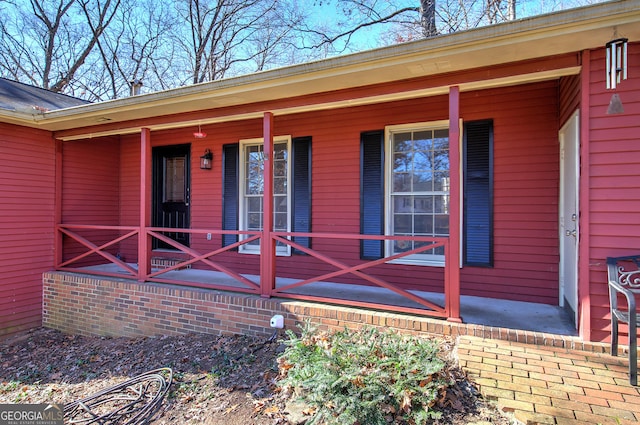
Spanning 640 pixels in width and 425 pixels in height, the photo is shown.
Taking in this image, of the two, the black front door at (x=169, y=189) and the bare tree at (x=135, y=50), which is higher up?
the bare tree at (x=135, y=50)

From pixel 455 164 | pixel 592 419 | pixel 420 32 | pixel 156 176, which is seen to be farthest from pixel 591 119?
pixel 420 32

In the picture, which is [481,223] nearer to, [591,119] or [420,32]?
[591,119]

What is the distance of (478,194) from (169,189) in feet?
16.7

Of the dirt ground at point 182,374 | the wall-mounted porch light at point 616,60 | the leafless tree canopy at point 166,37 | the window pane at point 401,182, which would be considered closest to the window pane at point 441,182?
the window pane at point 401,182

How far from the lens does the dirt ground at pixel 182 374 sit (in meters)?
2.47

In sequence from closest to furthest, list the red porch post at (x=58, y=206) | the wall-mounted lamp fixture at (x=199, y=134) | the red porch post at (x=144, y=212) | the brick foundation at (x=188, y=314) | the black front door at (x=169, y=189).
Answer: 1. the brick foundation at (x=188, y=314)
2. the red porch post at (x=144, y=212)
3. the wall-mounted lamp fixture at (x=199, y=134)
4. the red porch post at (x=58, y=206)
5. the black front door at (x=169, y=189)

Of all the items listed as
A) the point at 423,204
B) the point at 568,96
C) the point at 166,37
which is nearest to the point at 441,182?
the point at 423,204

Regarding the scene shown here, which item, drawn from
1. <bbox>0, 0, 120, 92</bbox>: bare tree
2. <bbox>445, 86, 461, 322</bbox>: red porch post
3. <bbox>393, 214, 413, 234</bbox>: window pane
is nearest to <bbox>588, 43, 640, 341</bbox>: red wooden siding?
<bbox>445, 86, 461, 322</bbox>: red porch post

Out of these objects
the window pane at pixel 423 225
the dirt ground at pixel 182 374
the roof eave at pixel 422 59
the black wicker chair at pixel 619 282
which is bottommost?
the dirt ground at pixel 182 374

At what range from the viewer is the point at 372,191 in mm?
4629

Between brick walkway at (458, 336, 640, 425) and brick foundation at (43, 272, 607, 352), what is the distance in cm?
15

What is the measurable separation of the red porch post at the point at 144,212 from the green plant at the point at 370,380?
287 cm

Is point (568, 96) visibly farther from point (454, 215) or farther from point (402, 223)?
point (402, 223)

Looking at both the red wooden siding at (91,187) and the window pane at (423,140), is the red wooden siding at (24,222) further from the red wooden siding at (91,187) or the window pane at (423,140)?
the window pane at (423,140)
